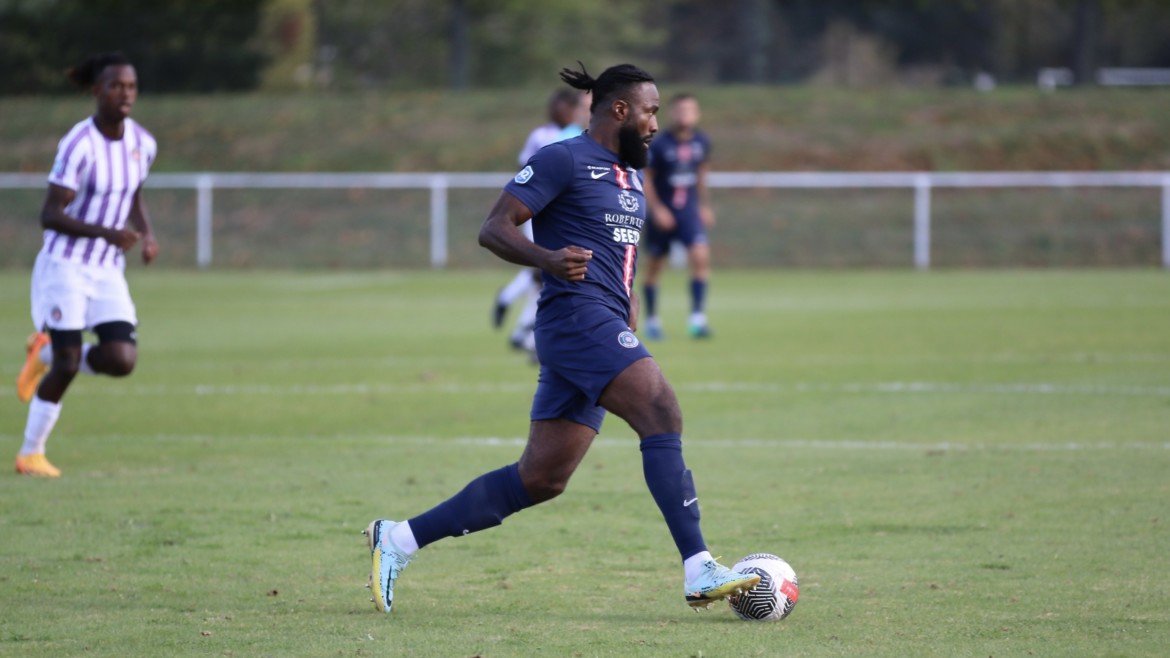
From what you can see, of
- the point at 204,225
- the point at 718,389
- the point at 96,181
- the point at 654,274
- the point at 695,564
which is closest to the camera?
the point at 695,564

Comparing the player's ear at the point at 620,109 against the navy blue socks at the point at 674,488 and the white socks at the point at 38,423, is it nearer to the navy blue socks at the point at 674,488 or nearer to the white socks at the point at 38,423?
the navy blue socks at the point at 674,488

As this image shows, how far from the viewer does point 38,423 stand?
361 inches

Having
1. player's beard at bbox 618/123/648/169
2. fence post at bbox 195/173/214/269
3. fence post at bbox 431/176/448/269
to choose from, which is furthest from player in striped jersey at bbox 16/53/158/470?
fence post at bbox 195/173/214/269

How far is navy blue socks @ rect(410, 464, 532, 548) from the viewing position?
6.11 metres

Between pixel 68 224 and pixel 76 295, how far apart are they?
432mm

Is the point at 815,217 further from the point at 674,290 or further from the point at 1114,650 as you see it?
the point at 1114,650

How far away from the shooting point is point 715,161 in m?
36.5

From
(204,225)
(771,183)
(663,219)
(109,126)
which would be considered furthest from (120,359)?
(204,225)

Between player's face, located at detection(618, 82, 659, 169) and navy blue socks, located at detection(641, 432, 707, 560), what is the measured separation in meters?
1.13

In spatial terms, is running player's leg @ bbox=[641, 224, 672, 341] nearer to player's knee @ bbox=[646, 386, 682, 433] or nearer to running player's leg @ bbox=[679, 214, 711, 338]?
running player's leg @ bbox=[679, 214, 711, 338]

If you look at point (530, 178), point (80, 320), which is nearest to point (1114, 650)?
point (530, 178)

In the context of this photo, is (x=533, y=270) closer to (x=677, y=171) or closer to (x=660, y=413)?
(x=677, y=171)

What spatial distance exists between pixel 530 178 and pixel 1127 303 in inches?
673

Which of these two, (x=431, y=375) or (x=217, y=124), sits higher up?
(x=217, y=124)
